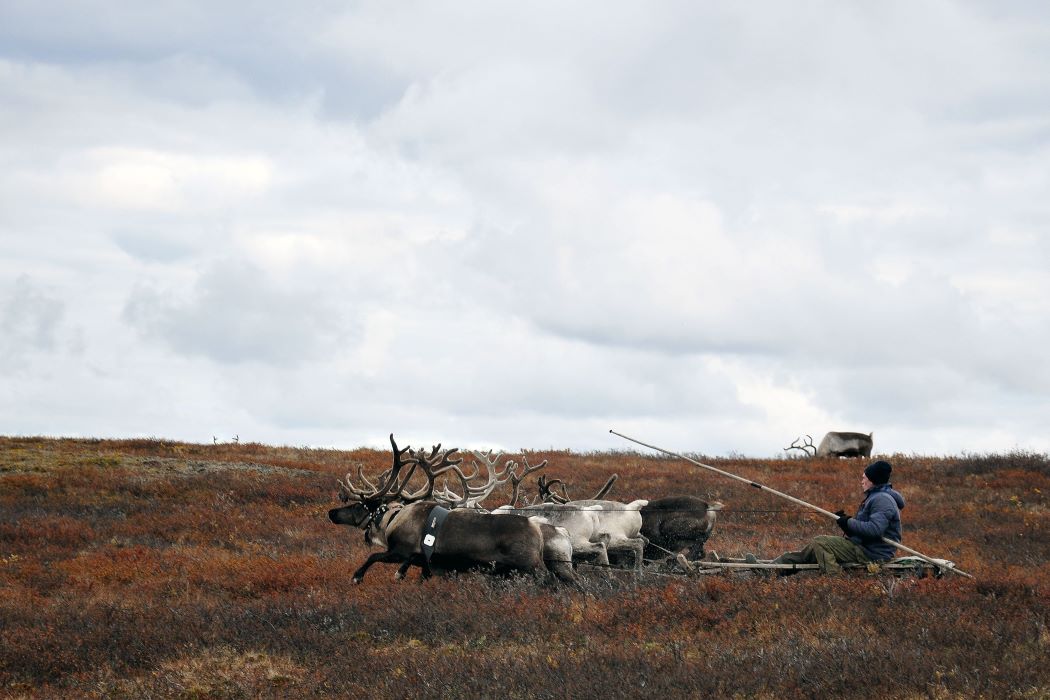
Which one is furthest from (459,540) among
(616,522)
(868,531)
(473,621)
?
(868,531)

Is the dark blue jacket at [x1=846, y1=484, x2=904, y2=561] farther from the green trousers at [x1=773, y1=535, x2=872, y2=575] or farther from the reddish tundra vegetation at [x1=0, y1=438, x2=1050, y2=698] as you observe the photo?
the reddish tundra vegetation at [x1=0, y1=438, x2=1050, y2=698]

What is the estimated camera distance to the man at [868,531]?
10781 mm

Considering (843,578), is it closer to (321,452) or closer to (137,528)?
(137,528)

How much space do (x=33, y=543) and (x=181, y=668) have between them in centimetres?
897

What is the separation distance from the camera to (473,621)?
A: 9.74 m

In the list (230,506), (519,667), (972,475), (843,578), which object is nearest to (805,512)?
(972,475)

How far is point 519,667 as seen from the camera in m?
8.03

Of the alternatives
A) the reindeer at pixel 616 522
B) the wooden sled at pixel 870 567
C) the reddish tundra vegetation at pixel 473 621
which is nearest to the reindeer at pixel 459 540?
the reddish tundra vegetation at pixel 473 621

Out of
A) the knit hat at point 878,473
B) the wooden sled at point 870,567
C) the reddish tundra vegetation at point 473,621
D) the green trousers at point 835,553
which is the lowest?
the reddish tundra vegetation at point 473,621

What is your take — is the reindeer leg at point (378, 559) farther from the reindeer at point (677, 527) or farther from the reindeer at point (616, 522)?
the reindeer at point (677, 527)

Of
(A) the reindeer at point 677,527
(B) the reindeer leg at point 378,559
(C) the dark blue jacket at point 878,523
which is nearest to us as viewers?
(C) the dark blue jacket at point 878,523

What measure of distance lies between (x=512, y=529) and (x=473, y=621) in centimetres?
205

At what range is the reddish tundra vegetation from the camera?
766 centimetres

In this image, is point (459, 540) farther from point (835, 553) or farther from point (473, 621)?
point (835, 553)
